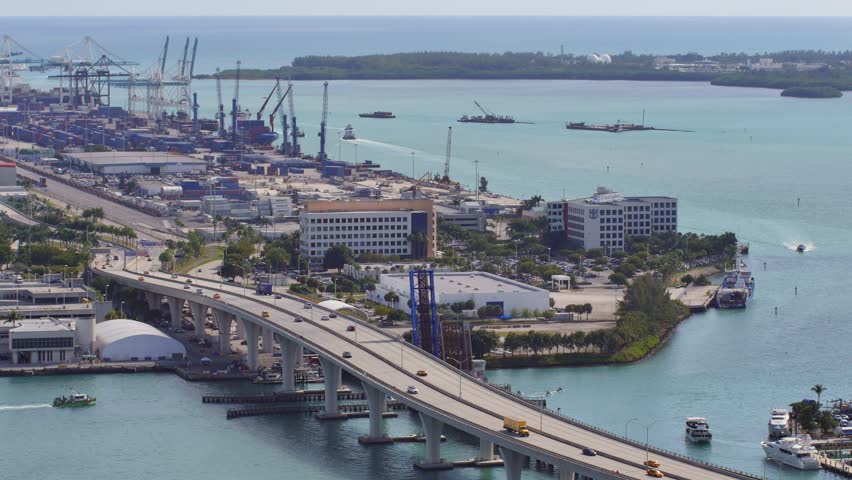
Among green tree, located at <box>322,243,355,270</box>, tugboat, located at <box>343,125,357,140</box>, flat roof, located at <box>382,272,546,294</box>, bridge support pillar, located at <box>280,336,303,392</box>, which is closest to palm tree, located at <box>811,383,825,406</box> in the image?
bridge support pillar, located at <box>280,336,303,392</box>

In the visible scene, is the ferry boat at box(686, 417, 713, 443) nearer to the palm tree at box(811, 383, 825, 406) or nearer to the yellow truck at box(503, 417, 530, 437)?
the palm tree at box(811, 383, 825, 406)

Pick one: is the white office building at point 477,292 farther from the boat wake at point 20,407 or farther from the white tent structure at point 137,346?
the boat wake at point 20,407

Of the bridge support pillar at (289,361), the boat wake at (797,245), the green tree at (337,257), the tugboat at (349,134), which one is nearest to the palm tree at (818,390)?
the bridge support pillar at (289,361)

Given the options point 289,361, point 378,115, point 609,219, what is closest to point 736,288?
point 609,219

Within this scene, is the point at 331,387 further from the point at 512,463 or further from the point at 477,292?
the point at 477,292

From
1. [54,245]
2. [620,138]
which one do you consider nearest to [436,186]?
[54,245]

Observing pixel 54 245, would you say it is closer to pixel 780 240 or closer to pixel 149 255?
pixel 149 255
